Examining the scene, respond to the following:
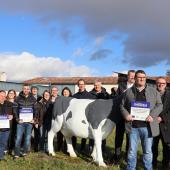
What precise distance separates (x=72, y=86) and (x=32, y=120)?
4640 centimetres

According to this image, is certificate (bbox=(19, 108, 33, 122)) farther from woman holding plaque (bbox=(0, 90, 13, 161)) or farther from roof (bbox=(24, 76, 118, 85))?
roof (bbox=(24, 76, 118, 85))

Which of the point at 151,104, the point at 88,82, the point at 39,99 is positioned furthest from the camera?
the point at 88,82

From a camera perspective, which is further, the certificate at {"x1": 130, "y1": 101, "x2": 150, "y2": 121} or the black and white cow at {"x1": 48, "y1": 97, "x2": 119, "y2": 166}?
the black and white cow at {"x1": 48, "y1": 97, "x2": 119, "y2": 166}

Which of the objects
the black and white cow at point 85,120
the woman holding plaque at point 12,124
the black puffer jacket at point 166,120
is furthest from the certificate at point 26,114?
the black puffer jacket at point 166,120

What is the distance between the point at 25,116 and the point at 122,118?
2753mm

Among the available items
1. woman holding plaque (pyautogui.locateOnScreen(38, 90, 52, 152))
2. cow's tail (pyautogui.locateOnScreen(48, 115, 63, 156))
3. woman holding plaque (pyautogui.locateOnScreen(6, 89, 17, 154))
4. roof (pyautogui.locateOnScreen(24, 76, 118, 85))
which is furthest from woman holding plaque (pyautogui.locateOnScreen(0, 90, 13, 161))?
roof (pyautogui.locateOnScreen(24, 76, 118, 85))

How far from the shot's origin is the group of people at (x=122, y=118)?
8.30 metres

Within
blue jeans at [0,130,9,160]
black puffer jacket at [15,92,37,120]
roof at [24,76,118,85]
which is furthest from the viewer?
roof at [24,76,118,85]

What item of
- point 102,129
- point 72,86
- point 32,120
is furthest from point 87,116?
point 72,86

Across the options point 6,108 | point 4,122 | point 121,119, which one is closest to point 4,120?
point 4,122

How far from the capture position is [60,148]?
11930 mm

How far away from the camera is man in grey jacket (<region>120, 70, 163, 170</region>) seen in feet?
27.1

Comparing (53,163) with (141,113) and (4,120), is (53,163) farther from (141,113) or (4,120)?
(141,113)

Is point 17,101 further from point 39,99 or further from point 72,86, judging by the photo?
point 72,86
